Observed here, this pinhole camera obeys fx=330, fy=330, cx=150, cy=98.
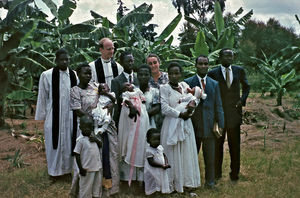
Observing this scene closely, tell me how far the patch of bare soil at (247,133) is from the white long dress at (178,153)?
3211mm

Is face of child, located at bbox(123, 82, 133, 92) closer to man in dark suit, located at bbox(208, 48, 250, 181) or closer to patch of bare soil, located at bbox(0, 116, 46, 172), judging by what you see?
man in dark suit, located at bbox(208, 48, 250, 181)

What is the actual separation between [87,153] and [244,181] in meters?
2.73

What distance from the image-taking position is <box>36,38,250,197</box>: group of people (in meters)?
4.21

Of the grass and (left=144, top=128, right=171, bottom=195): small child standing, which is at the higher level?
(left=144, top=128, right=171, bottom=195): small child standing

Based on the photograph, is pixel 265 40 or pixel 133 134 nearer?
pixel 133 134

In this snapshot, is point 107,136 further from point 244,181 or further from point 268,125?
point 268,125

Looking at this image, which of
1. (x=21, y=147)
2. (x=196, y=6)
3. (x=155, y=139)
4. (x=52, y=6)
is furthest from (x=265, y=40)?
(x=155, y=139)

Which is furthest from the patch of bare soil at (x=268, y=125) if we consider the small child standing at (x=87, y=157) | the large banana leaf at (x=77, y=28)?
the large banana leaf at (x=77, y=28)

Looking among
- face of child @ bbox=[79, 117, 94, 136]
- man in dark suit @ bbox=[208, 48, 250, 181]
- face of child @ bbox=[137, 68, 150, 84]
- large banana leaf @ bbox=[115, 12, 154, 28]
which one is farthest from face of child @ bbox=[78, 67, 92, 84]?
large banana leaf @ bbox=[115, 12, 154, 28]

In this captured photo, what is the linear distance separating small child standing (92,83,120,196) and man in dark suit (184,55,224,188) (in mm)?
1193

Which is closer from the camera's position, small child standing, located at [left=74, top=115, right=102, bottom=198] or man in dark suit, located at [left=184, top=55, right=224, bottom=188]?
small child standing, located at [left=74, top=115, right=102, bottom=198]

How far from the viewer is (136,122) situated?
4383 mm

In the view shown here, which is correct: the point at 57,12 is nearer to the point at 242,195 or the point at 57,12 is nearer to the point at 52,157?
the point at 52,157

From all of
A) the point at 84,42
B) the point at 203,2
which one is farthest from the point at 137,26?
the point at 203,2
